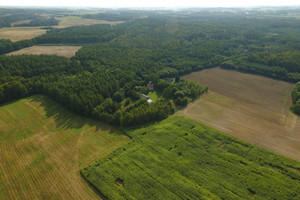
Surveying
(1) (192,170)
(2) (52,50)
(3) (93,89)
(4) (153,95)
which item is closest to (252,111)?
(4) (153,95)

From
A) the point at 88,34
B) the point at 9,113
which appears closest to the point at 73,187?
the point at 9,113

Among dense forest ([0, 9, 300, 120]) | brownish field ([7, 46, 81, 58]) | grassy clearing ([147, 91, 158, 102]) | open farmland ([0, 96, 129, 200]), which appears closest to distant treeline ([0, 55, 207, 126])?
dense forest ([0, 9, 300, 120])

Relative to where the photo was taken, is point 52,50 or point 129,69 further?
point 52,50

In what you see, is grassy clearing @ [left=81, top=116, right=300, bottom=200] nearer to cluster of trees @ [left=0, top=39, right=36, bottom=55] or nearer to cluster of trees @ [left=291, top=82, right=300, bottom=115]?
cluster of trees @ [left=291, top=82, right=300, bottom=115]

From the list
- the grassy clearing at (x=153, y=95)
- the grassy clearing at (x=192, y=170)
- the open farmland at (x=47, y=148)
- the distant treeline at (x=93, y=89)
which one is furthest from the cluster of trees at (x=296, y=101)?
the open farmland at (x=47, y=148)

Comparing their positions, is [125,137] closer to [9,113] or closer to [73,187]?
[73,187]

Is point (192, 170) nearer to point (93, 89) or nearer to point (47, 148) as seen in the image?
point (47, 148)

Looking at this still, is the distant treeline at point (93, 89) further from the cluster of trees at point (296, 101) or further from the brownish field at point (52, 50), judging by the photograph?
the cluster of trees at point (296, 101)
